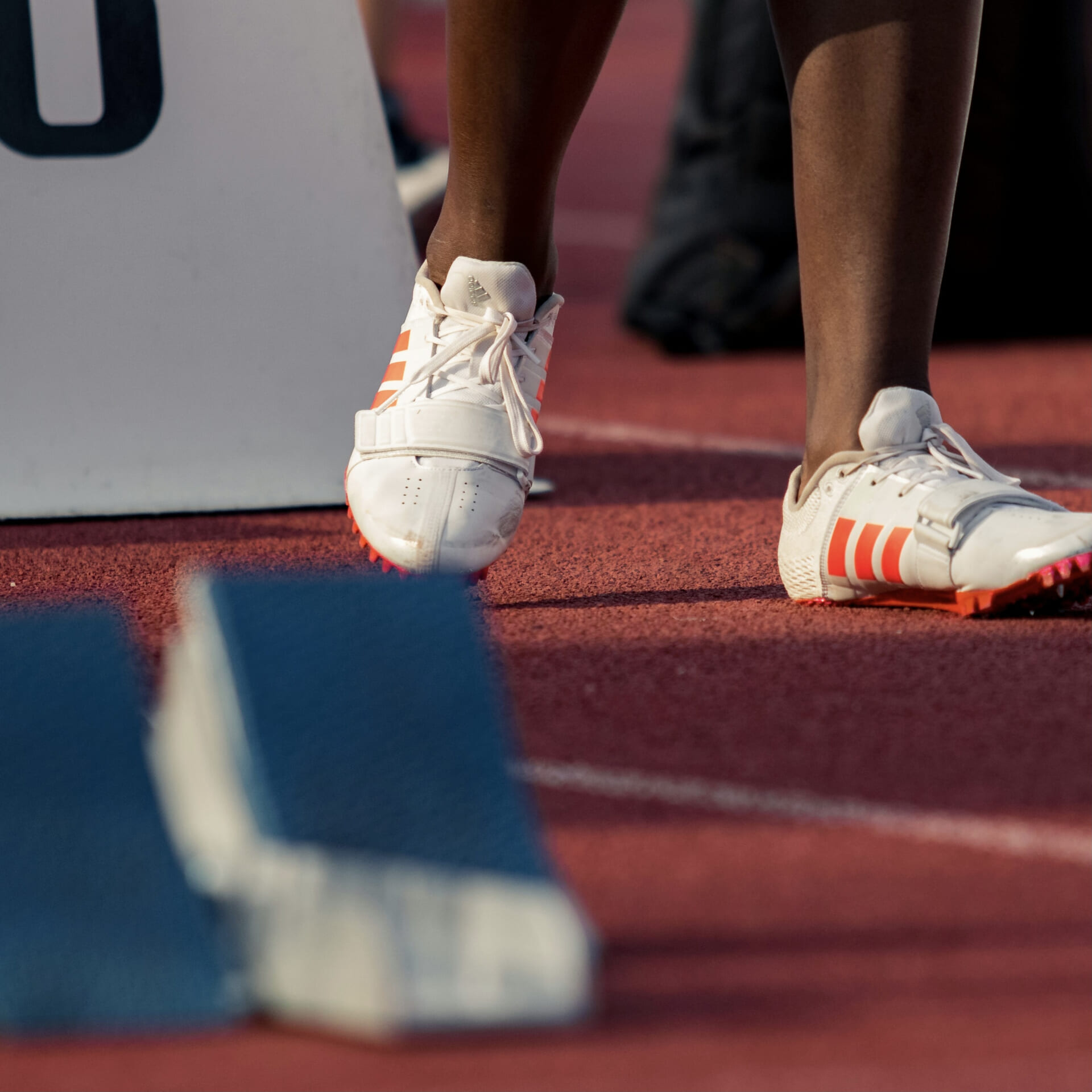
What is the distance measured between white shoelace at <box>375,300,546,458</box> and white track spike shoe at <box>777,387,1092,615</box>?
0.31m

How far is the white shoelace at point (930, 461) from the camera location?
1906mm

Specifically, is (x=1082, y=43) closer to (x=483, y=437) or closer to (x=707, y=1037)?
(x=483, y=437)

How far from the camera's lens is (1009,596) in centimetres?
184

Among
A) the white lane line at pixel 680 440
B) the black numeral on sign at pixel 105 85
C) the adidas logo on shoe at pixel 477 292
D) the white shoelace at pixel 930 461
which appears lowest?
the white lane line at pixel 680 440

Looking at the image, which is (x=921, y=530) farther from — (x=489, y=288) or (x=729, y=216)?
(x=729, y=216)

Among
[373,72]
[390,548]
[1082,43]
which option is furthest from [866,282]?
[1082,43]

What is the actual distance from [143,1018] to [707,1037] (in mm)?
328

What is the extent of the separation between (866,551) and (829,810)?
583 mm

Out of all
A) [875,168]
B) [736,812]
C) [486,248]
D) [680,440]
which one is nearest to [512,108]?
[486,248]

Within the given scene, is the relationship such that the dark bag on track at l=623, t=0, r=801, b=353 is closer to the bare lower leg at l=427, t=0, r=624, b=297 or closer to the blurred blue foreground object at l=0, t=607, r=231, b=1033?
the bare lower leg at l=427, t=0, r=624, b=297

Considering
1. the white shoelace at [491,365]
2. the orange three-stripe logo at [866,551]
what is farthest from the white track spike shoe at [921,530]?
the white shoelace at [491,365]

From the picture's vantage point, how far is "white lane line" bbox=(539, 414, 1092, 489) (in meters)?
2.88

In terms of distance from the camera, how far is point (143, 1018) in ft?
3.44

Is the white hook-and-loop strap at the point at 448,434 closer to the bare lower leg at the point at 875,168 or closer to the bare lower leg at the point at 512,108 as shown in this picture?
the bare lower leg at the point at 512,108
